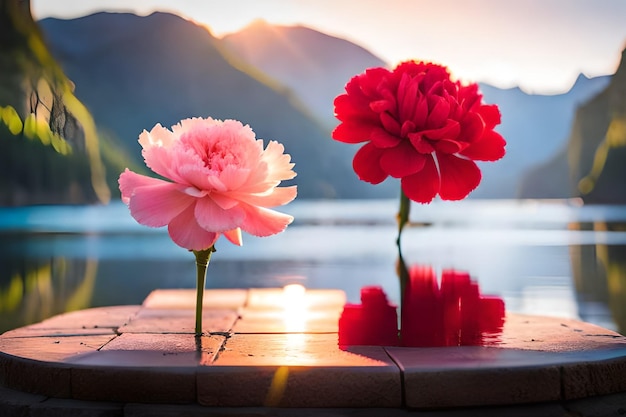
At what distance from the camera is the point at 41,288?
26.9 ft

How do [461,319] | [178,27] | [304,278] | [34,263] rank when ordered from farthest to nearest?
1. [178,27]
2. [34,263]
3. [304,278]
4. [461,319]

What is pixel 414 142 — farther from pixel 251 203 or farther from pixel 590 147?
pixel 590 147

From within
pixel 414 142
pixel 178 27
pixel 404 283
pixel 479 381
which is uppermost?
pixel 178 27

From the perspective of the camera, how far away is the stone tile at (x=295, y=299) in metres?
2.77

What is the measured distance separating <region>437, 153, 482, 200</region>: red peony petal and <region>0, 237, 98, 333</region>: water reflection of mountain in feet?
12.9

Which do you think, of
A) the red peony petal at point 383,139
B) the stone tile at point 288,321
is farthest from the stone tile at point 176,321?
the red peony petal at point 383,139

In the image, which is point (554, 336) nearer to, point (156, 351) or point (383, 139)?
point (383, 139)

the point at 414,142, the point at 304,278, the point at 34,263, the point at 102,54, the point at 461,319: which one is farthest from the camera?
the point at 102,54

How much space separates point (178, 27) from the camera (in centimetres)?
10344

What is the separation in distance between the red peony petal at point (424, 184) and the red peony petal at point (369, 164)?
0.08m

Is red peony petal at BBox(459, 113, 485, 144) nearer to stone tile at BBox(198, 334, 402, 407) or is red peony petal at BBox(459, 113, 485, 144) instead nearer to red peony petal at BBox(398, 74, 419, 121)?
red peony petal at BBox(398, 74, 419, 121)

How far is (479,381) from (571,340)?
1.59 ft

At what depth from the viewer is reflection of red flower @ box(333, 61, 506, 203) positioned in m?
1.96

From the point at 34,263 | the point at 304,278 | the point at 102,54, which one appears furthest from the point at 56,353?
the point at 102,54
